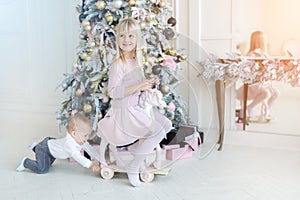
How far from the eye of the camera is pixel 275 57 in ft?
10.9

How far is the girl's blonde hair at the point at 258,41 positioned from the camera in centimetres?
347

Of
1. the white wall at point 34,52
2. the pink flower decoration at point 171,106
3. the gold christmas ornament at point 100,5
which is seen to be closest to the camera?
the gold christmas ornament at point 100,5

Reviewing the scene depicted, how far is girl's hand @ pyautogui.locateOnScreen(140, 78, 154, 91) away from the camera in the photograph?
8.70 feet

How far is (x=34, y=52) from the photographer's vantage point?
446cm

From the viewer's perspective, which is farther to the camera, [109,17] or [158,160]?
[109,17]

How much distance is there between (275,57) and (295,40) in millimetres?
212

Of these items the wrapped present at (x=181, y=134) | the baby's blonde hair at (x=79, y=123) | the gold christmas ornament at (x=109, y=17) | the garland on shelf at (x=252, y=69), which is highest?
the gold christmas ornament at (x=109, y=17)

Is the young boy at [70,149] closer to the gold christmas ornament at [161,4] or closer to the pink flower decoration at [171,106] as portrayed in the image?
the pink flower decoration at [171,106]

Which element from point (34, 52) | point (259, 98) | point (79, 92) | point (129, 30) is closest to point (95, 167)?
point (79, 92)

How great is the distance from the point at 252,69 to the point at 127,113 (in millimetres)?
1183

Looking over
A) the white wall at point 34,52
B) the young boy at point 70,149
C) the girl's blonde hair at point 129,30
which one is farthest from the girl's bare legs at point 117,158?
the white wall at point 34,52

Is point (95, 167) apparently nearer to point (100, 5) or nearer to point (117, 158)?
point (117, 158)

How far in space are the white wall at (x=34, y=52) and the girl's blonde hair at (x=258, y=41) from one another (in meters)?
A: 1.69

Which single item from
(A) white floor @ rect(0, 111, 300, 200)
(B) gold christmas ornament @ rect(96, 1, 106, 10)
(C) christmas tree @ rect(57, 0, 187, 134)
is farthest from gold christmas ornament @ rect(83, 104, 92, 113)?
(B) gold christmas ornament @ rect(96, 1, 106, 10)
